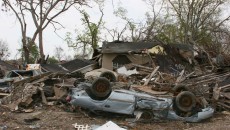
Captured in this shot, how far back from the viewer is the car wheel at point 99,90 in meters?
12.1

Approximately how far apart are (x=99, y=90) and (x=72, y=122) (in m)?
1.26

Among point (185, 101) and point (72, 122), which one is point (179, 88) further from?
point (72, 122)

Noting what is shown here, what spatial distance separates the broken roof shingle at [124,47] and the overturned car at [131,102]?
15.5 meters

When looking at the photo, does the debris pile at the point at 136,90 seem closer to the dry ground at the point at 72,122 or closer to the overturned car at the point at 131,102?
the overturned car at the point at 131,102

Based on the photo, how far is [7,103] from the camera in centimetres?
1452

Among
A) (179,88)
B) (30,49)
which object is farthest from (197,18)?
(179,88)

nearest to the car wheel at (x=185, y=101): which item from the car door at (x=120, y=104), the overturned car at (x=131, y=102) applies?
the overturned car at (x=131, y=102)

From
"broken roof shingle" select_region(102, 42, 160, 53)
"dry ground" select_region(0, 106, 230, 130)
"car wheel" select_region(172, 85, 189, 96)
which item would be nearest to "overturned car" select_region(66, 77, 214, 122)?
"dry ground" select_region(0, 106, 230, 130)

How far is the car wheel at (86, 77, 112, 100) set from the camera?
1212 centimetres

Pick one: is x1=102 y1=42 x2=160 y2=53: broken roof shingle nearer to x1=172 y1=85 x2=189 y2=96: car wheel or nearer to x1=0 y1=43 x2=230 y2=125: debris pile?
x1=0 y1=43 x2=230 y2=125: debris pile

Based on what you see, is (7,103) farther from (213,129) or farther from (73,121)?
(213,129)

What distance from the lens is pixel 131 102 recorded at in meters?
12.1

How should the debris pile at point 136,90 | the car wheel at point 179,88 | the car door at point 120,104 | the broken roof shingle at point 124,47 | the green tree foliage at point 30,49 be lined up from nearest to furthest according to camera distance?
the car door at point 120,104, the debris pile at point 136,90, the car wheel at point 179,88, the broken roof shingle at point 124,47, the green tree foliage at point 30,49

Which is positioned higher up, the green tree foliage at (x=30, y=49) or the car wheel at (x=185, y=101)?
the green tree foliage at (x=30, y=49)
